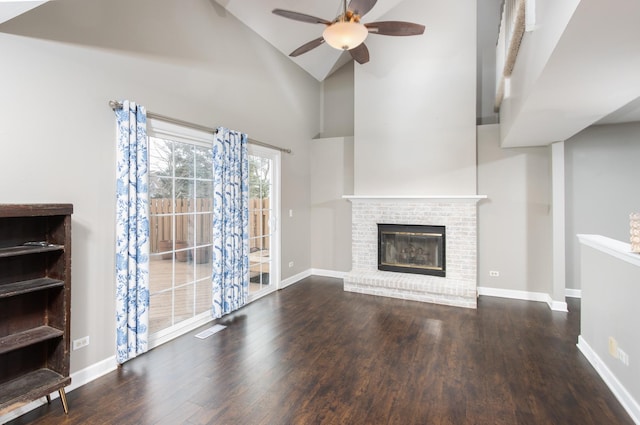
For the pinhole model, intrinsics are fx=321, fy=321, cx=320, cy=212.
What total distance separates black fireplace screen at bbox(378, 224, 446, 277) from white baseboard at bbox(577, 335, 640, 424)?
2.08 m

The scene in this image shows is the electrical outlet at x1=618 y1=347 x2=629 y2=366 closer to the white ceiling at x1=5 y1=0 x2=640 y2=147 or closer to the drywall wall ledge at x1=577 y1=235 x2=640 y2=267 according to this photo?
the drywall wall ledge at x1=577 y1=235 x2=640 y2=267

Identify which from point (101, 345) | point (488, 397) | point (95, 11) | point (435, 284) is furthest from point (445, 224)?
point (95, 11)

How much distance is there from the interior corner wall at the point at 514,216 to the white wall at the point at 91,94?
4.04m

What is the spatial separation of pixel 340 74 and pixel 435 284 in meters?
4.42

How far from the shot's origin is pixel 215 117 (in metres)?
3.99

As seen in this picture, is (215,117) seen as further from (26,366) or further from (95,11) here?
(26,366)

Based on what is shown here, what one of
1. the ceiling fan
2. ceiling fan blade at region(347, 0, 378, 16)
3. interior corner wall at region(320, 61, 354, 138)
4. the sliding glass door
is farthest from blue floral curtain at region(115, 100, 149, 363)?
interior corner wall at region(320, 61, 354, 138)

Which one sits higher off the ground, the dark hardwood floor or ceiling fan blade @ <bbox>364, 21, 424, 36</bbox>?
ceiling fan blade @ <bbox>364, 21, 424, 36</bbox>

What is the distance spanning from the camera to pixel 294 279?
5.84m

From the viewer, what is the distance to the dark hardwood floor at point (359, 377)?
2.26m

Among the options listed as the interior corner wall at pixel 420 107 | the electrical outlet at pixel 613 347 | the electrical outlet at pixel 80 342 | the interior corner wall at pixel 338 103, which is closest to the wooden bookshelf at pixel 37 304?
the electrical outlet at pixel 80 342

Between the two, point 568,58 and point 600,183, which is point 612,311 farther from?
point 600,183

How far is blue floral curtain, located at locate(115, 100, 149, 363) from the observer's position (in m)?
2.87

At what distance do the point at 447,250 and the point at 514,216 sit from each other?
1.12 meters
